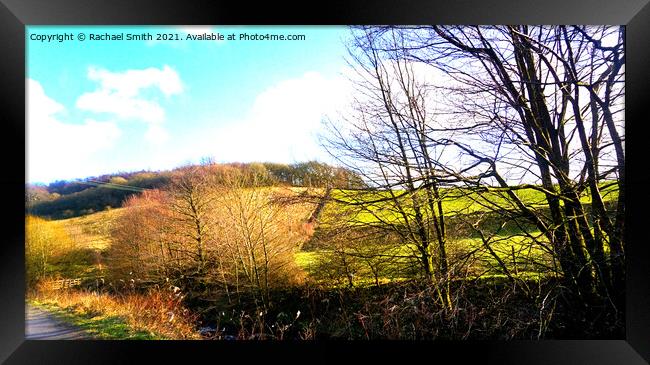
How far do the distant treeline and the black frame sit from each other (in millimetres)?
171

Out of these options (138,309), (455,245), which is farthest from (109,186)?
(455,245)

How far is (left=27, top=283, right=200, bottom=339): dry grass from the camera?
7.68 feet

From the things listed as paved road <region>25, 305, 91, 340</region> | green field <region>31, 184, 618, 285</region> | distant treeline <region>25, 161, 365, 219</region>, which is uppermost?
distant treeline <region>25, 161, 365, 219</region>

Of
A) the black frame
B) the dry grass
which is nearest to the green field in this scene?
the dry grass

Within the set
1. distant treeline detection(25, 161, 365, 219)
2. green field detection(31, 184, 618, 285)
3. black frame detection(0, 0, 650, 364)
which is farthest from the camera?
green field detection(31, 184, 618, 285)

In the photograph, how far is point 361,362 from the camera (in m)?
→ 2.29

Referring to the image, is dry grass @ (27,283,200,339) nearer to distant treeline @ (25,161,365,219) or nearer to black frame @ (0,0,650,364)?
black frame @ (0,0,650,364)

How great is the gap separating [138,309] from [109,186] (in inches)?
43.1

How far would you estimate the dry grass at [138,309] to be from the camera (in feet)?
7.68

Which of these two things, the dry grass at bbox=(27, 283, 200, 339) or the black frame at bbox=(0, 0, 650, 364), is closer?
the black frame at bbox=(0, 0, 650, 364)
